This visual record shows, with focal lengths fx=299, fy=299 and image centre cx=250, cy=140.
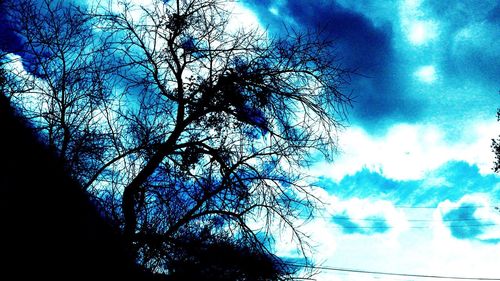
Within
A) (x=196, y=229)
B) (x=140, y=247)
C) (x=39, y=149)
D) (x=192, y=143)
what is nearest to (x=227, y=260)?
(x=196, y=229)

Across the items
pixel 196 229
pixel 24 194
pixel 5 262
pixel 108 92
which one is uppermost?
pixel 108 92

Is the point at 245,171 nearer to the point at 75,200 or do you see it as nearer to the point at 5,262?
the point at 75,200

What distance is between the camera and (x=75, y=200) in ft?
13.5

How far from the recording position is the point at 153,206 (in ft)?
22.4

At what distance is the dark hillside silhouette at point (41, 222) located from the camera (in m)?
3.09

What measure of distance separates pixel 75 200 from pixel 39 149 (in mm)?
1064

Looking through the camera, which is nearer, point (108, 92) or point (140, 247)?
point (140, 247)

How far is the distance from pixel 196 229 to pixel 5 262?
15.2 feet

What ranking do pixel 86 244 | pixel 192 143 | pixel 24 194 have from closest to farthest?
pixel 24 194 → pixel 86 244 → pixel 192 143

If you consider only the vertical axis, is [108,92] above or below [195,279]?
above

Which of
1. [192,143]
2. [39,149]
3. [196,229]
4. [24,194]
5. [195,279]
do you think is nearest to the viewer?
[24,194]

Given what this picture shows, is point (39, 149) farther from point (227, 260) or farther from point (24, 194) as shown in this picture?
point (227, 260)

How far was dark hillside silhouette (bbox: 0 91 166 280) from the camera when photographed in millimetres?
3090

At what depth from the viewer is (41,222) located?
3463mm
